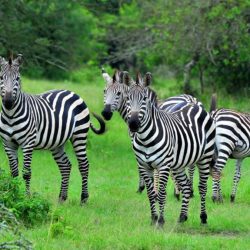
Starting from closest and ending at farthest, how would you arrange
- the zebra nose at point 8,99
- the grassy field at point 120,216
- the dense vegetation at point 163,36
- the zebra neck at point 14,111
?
the grassy field at point 120,216
the zebra nose at point 8,99
the zebra neck at point 14,111
the dense vegetation at point 163,36

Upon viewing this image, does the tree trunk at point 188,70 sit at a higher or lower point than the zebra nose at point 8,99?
higher

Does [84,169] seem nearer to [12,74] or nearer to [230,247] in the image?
[12,74]

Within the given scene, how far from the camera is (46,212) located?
956 centimetres

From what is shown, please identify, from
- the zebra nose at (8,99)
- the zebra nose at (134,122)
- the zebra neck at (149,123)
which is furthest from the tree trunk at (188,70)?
the zebra nose at (134,122)

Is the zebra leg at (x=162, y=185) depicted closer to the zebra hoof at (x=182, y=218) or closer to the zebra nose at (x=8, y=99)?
the zebra hoof at (x=182, y=218)

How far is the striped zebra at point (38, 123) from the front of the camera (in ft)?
35.9

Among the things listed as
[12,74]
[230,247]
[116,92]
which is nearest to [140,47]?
[116,92]

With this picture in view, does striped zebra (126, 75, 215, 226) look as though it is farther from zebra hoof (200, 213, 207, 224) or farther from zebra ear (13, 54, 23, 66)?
zebra ear (13, 54, 23, 66)

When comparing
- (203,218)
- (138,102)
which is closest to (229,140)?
(203,218)

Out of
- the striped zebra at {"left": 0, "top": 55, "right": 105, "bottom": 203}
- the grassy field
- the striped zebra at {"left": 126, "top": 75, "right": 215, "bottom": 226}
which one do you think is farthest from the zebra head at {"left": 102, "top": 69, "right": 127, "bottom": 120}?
the striped zebra at {"left": 126, "top": 75, "right": 215, "bottom": 226}

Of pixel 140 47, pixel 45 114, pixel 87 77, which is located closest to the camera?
pixel 45 114

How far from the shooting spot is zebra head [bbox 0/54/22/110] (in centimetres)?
1081

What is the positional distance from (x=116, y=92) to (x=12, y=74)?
2.82 m

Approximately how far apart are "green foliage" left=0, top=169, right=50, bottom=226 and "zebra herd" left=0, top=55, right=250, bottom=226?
127 cm
